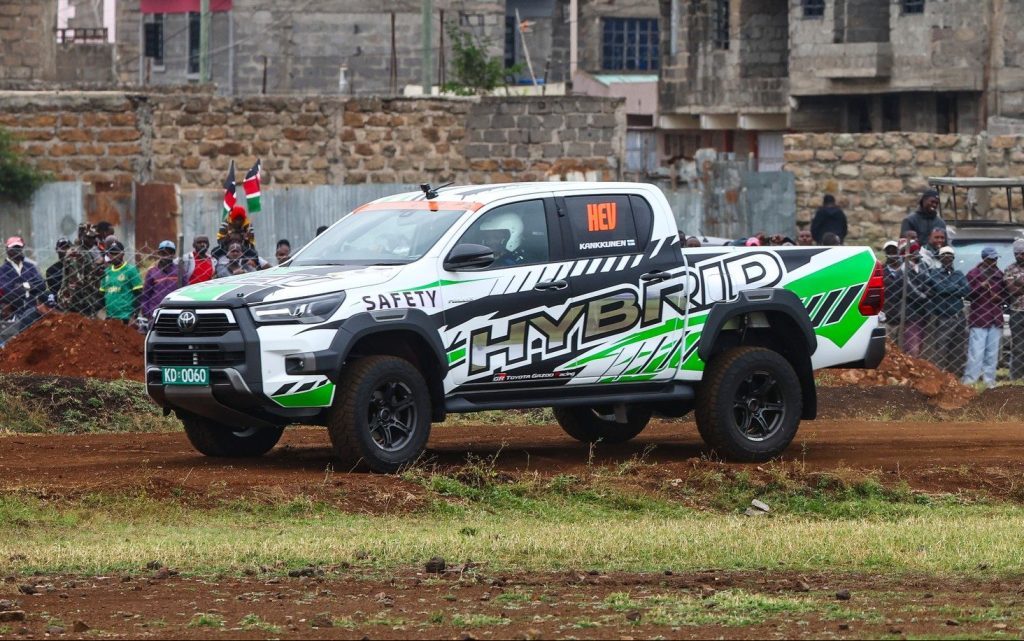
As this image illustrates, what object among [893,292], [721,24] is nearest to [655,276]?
[893,292]

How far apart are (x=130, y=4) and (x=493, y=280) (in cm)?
4956

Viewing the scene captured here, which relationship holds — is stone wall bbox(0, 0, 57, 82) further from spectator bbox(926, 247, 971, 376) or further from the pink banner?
spectator bbox(926, 247, 971, 376)

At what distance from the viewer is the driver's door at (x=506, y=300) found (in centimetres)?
1286

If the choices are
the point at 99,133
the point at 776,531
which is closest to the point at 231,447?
the point at 776,531

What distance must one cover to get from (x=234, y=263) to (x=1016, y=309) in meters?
8.63

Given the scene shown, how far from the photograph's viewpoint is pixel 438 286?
12781 millimetres

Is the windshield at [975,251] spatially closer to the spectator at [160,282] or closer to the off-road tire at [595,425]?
the off-road tire at [595,425]

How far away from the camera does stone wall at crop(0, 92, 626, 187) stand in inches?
1134

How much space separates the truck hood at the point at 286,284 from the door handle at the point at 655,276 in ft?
6.26

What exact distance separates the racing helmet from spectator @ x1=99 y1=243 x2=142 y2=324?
7.90 m

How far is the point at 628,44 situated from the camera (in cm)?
5850

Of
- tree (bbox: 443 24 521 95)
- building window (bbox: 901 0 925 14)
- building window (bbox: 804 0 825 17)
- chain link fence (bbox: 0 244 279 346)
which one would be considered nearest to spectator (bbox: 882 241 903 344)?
chain link fence (bbox: 0 244 279 346)


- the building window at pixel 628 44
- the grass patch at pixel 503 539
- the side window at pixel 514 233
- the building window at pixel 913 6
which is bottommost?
the grass patch at pixel 503 539

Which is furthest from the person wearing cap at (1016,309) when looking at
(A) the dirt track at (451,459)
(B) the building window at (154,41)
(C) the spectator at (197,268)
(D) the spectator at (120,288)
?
(B) the building window at (154,41)
